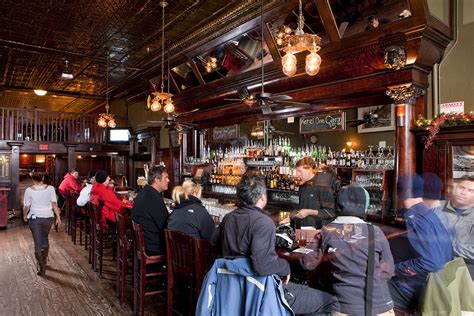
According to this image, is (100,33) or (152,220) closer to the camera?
(152,220)

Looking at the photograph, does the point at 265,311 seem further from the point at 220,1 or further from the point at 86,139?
the point at 86,139

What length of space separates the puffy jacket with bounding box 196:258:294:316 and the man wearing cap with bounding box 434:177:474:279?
1.46m

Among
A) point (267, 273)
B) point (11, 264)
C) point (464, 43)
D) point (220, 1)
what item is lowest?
point (11, 264)

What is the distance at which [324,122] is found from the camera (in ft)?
17.8

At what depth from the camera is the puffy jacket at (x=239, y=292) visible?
2.12 metres

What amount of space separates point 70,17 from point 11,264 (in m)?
4.52

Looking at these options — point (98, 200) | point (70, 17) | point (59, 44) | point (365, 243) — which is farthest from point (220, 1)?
point (365, 243)

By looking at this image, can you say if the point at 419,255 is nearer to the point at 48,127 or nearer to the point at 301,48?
the point at 301,48

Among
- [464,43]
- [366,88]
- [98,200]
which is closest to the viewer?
[464,43]

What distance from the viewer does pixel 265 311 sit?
208 cm

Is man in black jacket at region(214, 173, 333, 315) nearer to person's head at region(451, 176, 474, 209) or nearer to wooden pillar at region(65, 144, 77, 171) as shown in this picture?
person's head at region(451, 176, 474, 209)

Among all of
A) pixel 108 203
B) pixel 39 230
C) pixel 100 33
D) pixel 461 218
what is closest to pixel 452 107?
pixel 461 218

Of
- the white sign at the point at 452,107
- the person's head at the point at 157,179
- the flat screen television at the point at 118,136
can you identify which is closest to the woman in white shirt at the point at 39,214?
the person's head at the point at 157,179

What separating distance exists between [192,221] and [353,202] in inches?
60.3
